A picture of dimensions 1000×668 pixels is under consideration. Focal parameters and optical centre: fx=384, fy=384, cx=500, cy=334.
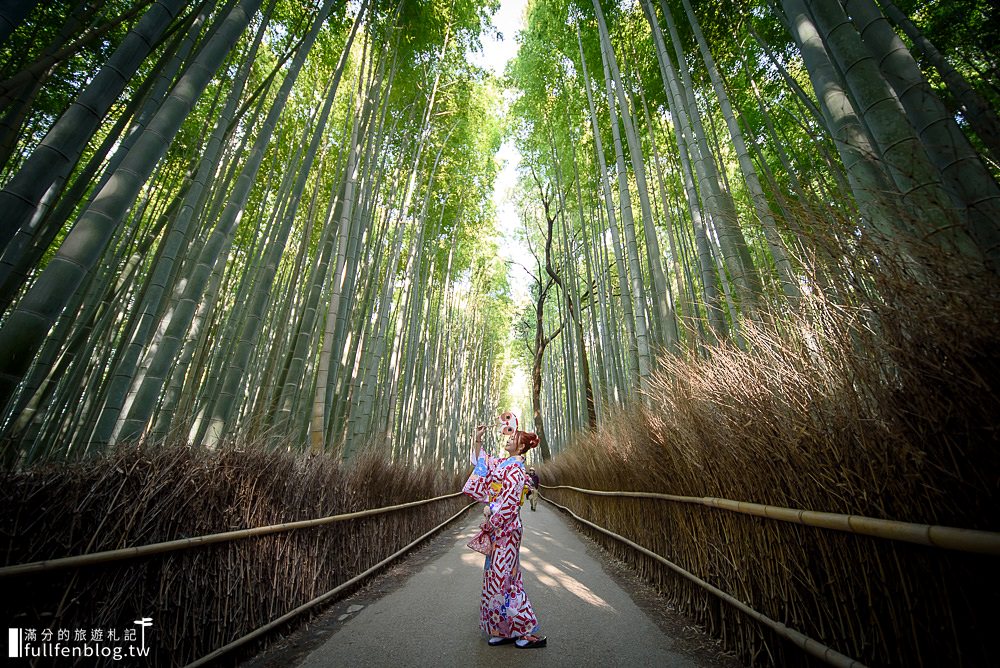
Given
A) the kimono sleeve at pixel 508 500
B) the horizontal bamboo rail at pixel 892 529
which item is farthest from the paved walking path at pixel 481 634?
the horizontal bamboo rail at pixel 892 529

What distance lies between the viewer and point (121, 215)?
1686 millimetres

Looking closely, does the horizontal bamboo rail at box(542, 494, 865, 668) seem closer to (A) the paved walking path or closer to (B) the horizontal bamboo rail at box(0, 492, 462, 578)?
(A) the paved walking path

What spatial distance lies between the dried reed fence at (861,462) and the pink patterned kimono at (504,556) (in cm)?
99

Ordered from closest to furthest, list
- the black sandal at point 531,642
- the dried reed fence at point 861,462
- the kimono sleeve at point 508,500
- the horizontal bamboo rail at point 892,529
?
the horizontal bamboo rail at point 892,529 < the dried reed fence at point 861,462 < the black sandal at point 531,642 < the kimono sleeve at point 508,500

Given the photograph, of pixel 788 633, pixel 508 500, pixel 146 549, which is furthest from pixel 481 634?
pixel 146 549

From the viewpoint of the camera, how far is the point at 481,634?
2123 millimetres

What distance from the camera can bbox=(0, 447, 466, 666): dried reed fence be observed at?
1174mm

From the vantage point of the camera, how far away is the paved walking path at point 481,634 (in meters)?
1.78

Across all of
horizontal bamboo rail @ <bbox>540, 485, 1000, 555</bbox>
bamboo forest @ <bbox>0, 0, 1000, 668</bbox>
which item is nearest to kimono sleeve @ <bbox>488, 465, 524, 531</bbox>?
bamboo forest @ <bbox>0, 0, 1000, 668</bbox>

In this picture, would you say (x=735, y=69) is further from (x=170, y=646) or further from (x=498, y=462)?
(x=170, y=646)

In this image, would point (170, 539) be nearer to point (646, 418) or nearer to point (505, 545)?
point (505, 545)

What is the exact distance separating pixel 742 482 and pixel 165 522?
2458 millimetres

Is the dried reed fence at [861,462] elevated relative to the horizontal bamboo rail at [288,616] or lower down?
elevated

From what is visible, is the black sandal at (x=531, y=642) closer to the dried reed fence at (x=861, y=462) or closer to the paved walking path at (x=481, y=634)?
the paved walking path at (x=481, y=634)
